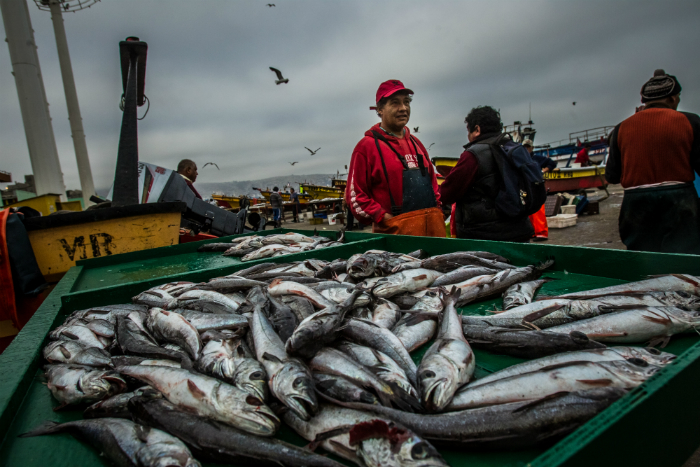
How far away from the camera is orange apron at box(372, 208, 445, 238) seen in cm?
456

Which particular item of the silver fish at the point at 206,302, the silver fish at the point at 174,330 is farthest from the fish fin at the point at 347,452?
the silver fish at the point at 206,302

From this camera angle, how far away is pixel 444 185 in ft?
13.8

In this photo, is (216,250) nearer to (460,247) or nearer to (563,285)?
(460,247)

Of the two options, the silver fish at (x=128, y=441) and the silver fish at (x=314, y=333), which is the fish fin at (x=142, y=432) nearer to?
the silver fish at (x=128, y=441)

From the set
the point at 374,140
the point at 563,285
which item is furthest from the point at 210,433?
the point at 374,140

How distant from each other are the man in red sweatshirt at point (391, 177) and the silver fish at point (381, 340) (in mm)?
2770

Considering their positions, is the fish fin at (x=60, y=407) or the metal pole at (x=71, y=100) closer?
the fish fin at (x=60, y=407)

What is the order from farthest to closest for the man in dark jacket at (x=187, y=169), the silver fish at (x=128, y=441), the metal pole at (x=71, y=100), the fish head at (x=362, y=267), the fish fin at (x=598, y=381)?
the metal pole at (x=71, y=100) → the man in dark jacket at (x=187, y=169) → the fish head at (x=362, y=267) → the fish fin at (x=598, y=381) → the silver fish at (x=128, y=441)

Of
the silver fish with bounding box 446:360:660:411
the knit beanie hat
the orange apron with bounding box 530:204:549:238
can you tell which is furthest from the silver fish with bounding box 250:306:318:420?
the orange apron with bounding box 530:204:549:238

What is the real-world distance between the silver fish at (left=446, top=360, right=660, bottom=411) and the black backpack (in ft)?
9.91

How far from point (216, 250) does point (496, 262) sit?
4.31m

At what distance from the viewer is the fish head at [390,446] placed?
95 centimetres

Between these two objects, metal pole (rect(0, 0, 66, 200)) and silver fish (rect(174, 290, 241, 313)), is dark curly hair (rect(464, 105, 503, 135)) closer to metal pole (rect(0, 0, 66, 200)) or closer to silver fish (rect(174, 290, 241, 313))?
silver fish (rect(174, 290, 241, 313))

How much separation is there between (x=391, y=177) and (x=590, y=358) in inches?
138
